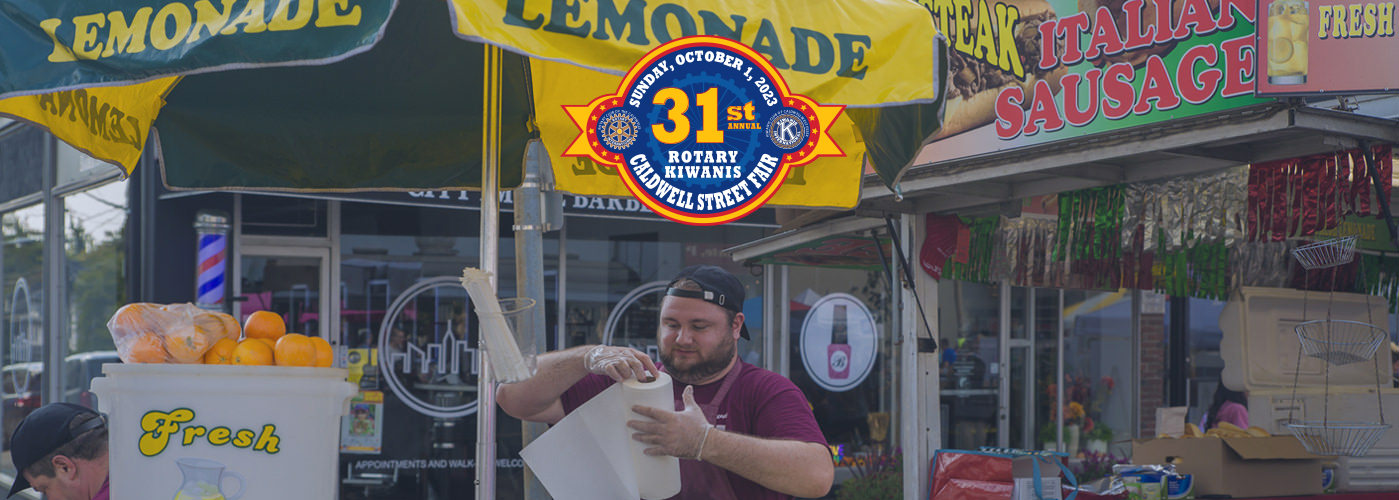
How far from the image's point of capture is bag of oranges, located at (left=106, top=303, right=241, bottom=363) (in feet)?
9.44

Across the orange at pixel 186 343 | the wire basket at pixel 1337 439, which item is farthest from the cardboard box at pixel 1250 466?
the orange at pixel 186 343

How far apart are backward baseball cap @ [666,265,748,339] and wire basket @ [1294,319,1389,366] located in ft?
16.3

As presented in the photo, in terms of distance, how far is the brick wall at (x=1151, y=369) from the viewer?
12.9 meters

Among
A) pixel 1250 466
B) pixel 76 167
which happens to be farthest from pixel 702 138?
pixel 76 167

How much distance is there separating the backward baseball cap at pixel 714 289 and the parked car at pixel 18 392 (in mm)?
8488

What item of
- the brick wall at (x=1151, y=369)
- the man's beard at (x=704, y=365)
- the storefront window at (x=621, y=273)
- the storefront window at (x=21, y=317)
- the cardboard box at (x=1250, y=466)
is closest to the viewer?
the man's beard at (x=704, y=365)

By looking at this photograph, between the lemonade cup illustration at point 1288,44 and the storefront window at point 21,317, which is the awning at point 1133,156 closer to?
the lemonade cup illustration at point 1288,44

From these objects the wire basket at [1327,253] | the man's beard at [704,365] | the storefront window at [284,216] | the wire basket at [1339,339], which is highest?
the storefront window at [284,216]

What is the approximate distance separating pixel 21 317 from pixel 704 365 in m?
9.45

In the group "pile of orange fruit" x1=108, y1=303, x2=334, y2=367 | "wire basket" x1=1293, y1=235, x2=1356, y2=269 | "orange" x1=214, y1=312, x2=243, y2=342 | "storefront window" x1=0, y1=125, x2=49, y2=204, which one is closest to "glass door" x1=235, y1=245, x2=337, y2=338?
"storefront window" x1=0, y1=125, x2=49, y2=204

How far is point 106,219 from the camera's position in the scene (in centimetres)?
865

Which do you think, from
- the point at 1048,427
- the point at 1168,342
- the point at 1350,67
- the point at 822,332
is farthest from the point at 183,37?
the point at 1168,342

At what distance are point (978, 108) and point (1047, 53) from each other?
52 centimetres

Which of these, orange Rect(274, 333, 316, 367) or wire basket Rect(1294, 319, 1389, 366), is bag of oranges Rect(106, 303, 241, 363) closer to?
orange Rect(274, 333, 316, 367)
